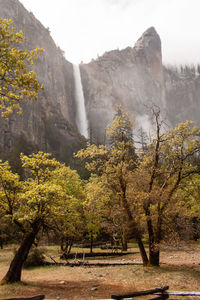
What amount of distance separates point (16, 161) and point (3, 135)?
55.9ft

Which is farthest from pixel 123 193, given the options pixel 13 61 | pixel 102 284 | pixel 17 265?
pixel 13 61

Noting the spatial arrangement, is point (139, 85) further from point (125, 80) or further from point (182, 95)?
point (182, 95)

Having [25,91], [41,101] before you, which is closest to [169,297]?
[25,91]

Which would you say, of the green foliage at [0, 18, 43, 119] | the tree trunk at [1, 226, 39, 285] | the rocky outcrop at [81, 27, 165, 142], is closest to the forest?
the tree trunk at [1, 226, 39, 285]

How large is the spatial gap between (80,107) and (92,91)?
1476 cm

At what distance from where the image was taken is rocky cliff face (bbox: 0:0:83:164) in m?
68.0

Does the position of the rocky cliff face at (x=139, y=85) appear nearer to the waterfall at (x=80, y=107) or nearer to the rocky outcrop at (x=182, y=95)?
the rocky outcrop at (x=182, y=95)

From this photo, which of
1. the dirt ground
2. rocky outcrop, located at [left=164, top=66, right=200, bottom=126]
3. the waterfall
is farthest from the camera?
rocky outcrop, located at [left=164, top=66, right=200, bottom=126]

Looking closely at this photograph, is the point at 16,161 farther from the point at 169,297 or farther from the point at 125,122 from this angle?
the point at 169,297

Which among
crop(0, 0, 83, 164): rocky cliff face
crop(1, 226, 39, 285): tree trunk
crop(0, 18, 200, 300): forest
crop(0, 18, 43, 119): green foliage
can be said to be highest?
crop(0, 0, 83, 164): rocky cliff face

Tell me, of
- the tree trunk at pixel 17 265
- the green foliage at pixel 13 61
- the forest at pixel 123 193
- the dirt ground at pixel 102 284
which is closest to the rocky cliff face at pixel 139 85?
the forest at pixel 123 193

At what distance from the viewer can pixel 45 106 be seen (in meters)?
78.5

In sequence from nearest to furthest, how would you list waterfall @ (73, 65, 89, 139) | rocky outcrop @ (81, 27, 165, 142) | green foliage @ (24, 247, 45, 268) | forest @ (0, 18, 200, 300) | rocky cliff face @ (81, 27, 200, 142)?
forest @ (0, 18, 200, 300) < green foliage @ (24, 247, 45, 268) < waterfall @ (73, 65, 89, 139) < rocky outcrop @ (81, 27, 165, 142) < rocky cliff face @ (81, 27, 200, 142)

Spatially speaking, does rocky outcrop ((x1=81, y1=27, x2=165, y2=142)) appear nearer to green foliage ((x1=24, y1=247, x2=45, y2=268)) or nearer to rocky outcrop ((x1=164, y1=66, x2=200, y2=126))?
rocky outcrop ((x1=164, y1=66, x2=200, y2=126))
